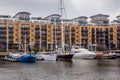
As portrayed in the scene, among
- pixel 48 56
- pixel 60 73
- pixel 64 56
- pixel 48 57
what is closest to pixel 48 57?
pixel 48 57

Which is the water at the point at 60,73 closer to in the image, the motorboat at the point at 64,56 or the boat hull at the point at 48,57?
the motorboat at the point at 64,56

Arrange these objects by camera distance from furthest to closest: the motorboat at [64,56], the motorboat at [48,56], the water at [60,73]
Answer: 1. the motorboat at [48,56]
2. the motorboat at [64,56]
3. the water at [60,73]

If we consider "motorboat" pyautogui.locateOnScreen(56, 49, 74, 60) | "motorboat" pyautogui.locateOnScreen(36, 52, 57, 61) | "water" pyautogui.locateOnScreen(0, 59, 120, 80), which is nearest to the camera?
"water" pyautogui.locateOnScreen(0, 59, 120, 80)

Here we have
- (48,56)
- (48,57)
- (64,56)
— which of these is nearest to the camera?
(64,56)

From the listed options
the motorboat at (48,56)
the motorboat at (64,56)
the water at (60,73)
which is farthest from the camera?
the motorboat at (48,56)

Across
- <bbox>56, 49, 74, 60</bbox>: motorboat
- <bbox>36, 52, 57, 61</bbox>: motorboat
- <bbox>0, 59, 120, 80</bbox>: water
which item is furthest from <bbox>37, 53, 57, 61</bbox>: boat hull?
<bbox>0, 59, 120, 80</bbox>: water

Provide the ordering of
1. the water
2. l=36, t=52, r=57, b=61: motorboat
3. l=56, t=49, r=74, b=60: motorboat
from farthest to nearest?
l=36, t=52, r=57, b=61: motorboat → l=56, t=49, r=74, b=60: motorboat → the water

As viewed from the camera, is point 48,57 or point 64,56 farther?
point 48,57

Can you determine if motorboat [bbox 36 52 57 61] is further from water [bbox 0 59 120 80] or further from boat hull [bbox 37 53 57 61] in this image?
water [bbox 0 59 120 80]

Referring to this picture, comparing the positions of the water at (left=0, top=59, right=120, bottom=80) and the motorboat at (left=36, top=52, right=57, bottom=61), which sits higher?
the water at (left=0, top=59, right=120, bottom=80)

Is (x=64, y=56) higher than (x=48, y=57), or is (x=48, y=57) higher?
(x=64, y=56)

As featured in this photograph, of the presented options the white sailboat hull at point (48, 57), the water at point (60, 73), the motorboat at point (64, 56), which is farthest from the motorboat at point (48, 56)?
the water at point (60, 73)

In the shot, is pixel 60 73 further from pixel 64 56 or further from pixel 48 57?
pixel 48 57

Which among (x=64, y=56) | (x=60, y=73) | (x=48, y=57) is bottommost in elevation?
(x=48, y=57)
